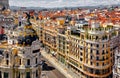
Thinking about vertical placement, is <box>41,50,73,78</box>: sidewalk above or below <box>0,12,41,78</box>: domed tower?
below

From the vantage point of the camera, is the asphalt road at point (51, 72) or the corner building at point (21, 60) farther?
the asphalt road at point (51, 72)

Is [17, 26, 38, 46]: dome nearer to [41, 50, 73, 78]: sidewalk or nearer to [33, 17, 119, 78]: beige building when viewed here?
[33, 17, 119, 78]: beige building

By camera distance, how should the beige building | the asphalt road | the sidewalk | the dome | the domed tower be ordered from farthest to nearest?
the sidewalk, the asphalt road, the beige building, the dome, the domed tower

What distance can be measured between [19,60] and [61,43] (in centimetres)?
8110

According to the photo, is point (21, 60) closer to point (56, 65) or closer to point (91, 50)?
point (91, 50)

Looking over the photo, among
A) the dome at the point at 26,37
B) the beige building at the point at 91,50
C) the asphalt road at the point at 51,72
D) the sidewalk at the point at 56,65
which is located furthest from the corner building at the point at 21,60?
the sidewalk at the point at 56,65

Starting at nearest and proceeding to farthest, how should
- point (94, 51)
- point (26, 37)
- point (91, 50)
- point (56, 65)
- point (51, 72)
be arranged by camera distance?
point (26, 37), point (94, 51), point (91, 50), point (51, 72), point (56, 65)

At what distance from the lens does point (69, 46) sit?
132 m

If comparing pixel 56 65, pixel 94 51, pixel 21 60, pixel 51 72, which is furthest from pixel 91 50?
pixel 21 60

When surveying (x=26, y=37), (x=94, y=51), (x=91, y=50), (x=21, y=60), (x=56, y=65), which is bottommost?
(x=56, y=65)

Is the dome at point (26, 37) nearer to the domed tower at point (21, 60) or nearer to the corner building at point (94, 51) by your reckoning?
the domed tower at point (21, 60)

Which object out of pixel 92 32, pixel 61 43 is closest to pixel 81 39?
pixel 92 32

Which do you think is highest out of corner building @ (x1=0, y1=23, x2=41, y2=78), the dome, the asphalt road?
the dome

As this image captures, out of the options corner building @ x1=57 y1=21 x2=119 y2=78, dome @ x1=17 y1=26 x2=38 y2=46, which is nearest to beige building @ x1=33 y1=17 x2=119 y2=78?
corner building @ x1=57 y1=21 x2=119 y2=78
